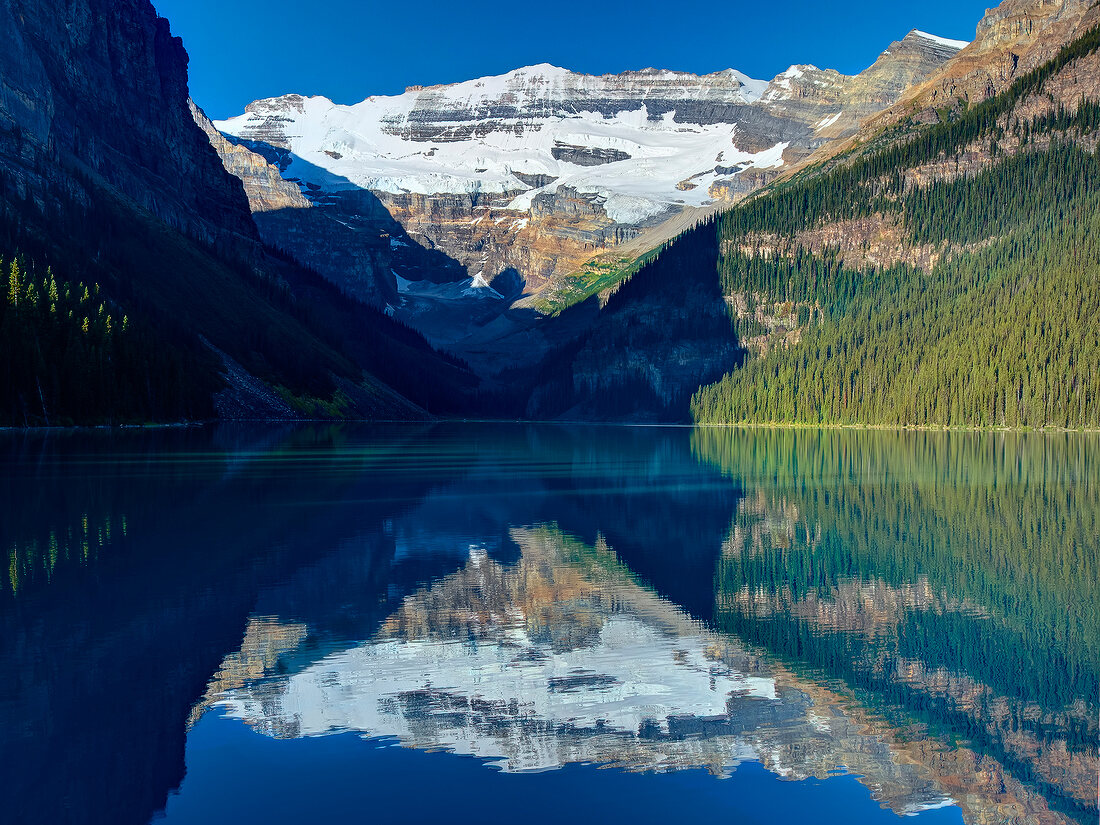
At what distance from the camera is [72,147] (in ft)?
654

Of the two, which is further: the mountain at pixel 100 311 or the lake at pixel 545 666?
the mountain at pixel 100 311

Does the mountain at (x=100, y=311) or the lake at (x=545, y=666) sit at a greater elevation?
the mountain at (x=100, y=311)

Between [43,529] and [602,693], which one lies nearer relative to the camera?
[602,693]

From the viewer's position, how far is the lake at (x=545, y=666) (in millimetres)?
13820

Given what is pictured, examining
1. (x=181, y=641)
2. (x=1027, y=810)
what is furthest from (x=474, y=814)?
(x=181, y=641)

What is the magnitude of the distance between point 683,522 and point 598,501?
895cm

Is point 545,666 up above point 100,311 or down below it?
below

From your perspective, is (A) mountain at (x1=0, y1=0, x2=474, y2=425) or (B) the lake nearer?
(B) the lake

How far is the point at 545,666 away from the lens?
19.5 meters

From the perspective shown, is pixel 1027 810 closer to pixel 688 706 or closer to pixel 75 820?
pixel 688 706

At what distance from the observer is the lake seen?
13.8 metres

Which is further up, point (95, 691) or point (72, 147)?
point (72, 147)

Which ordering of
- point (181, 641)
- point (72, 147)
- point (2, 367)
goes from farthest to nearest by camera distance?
point (72, 147), point (2, 367), point (181, 641)

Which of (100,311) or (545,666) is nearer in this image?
(545,666)
